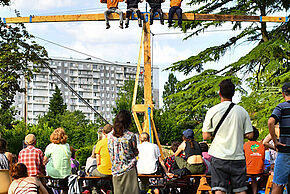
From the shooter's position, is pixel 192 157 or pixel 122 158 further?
pixel 192 157

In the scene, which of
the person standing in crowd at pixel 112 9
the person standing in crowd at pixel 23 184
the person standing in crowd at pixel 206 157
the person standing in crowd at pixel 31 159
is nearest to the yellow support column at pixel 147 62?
the person standing in crowd at pixel 112 9

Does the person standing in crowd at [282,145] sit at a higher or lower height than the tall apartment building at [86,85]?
higher

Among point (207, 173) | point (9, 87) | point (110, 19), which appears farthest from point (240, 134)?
point (9, 87)

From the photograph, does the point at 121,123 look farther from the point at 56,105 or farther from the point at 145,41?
the point at 56,105

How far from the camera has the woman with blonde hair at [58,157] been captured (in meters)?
8.37

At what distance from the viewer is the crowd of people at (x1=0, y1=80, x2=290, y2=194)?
5172mm

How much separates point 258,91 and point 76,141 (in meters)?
30.3

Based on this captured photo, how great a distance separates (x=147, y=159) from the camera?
868cm

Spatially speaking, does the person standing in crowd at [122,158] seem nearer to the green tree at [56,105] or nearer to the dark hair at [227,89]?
the dark hair at [227,89]

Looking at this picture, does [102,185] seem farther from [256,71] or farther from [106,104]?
[106,104]

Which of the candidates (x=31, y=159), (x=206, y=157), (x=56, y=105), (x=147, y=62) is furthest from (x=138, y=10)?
(x=56, y=105)

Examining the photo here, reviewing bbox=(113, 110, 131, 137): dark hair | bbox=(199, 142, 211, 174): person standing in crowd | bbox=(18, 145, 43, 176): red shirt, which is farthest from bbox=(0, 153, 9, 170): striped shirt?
bbox=(199, 142, 211, 174): person standing in crowd

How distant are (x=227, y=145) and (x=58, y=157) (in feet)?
13.7

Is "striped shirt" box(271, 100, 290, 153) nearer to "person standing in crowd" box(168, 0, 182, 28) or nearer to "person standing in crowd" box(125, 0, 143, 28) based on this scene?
"person standing in crowd" box(168, 0, 182, 28)
